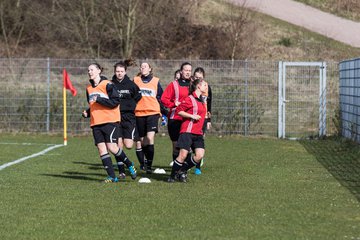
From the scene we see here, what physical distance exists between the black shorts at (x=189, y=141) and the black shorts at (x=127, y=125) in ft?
5.66

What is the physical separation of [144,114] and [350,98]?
8755 mm

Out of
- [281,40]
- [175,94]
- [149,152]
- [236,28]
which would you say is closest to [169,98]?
[175,94]

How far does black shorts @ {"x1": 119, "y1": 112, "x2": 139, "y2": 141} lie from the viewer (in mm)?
15195

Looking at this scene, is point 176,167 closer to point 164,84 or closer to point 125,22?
point 164,84

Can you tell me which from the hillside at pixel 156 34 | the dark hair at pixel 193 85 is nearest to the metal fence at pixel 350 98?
the dark hair at pixel 193 85

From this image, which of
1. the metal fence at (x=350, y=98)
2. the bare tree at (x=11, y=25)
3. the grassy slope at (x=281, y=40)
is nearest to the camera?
the metal fence at (x=350, y=98)

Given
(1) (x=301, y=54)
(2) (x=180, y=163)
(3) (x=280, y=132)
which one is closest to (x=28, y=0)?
(1) (x=301, y=54)

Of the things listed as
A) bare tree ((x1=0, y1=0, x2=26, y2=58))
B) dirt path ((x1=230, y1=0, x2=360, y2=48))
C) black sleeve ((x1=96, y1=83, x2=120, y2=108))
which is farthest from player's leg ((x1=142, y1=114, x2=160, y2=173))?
dirt path ((x1=230, y1=0, x2=360, y2=48))

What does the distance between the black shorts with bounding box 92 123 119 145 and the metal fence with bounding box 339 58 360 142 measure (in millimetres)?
8954

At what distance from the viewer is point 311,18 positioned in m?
44.7

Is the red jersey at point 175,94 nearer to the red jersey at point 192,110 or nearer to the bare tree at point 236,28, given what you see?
the red jersey at point 192,110

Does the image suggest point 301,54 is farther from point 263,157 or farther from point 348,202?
point 348,202

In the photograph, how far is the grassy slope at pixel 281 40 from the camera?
3975 cm

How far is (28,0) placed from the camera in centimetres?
3988
